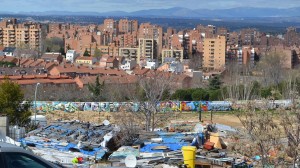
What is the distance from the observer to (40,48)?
76.3 meters

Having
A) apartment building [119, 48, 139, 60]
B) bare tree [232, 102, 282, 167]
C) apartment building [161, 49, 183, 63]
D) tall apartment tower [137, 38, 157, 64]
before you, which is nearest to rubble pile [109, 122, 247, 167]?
bare tree [232, 102, 282, 167]

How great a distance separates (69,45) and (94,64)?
21.6 metres

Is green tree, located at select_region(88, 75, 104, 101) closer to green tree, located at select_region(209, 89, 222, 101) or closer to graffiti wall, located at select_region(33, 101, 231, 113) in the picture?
graffiti wall, located at select_region(33, 101, 231, 113)

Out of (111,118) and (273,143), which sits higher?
(273,143)

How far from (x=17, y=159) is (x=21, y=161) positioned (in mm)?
36

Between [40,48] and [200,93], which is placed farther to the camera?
[40,48]

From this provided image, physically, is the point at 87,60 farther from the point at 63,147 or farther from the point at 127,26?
the point at 127,26

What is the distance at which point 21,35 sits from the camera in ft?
264

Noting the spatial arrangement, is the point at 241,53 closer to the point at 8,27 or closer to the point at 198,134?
the point at 8,27

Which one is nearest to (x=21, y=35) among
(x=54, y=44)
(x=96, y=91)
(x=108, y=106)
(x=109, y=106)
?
(x=54, y=44)

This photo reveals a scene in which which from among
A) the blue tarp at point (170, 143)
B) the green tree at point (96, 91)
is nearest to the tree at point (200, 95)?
the green tree at point (96, 91)

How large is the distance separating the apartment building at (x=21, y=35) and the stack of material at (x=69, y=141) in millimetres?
61852

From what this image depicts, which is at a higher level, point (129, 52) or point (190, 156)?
point (190, 156)

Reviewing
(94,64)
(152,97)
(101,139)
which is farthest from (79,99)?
(94,64)
